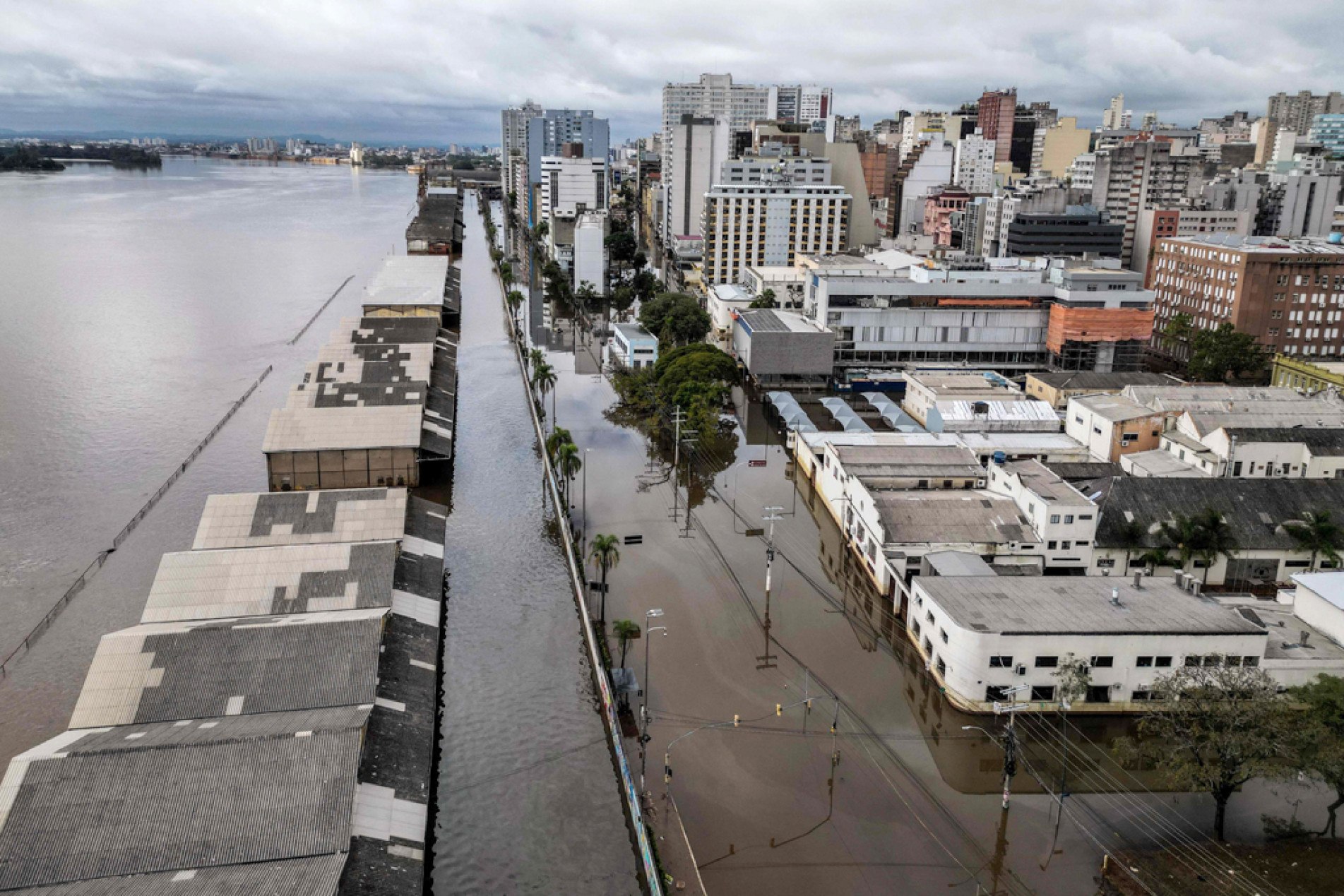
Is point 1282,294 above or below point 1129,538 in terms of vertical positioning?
above

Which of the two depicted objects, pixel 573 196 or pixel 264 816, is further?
pixel 573 196

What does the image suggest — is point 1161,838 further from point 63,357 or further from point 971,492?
point 63,357

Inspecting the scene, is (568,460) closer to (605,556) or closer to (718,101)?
(605,556)

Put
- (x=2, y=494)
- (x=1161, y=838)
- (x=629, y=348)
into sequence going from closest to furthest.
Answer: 1. (x=1161, y=838)
2. (x=2, y=494)
3. (x=629, y=348)

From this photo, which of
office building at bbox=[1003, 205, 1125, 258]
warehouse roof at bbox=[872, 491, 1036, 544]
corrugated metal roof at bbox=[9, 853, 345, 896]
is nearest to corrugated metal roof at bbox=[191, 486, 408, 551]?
corrugated metal roof at bbox=[9, 853, 345, 896]

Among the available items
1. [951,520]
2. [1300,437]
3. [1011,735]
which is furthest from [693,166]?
[1011,735]

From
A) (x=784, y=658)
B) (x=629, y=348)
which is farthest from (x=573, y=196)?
(x=784, y=658)

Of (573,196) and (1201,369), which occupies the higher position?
(573,196)
